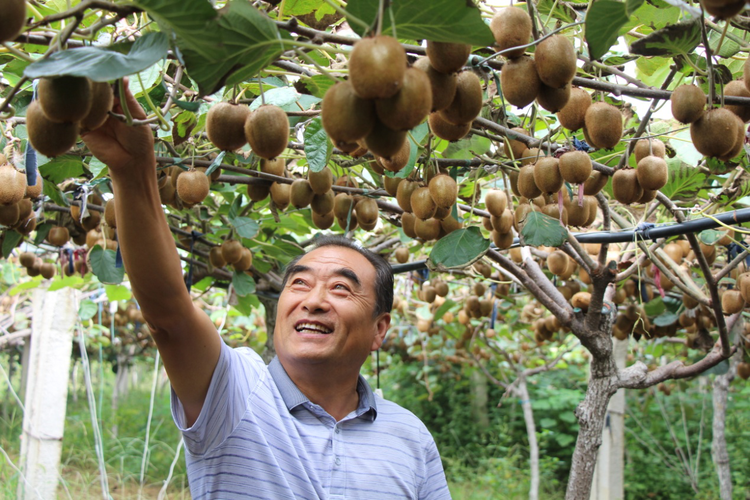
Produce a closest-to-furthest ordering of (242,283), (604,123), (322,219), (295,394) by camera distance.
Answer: (604,123), (295,394), (322,219), (242,283)

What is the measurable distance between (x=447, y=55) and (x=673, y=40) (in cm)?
46

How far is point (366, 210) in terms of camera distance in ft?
6.39

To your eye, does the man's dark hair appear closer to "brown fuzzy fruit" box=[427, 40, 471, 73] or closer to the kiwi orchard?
the kiwi orchard

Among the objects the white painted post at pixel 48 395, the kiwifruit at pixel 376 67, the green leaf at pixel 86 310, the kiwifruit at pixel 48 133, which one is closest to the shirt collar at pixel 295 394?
the kiwifruit at pixel 48 133

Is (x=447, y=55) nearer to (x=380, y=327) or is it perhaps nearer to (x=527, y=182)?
(x=527, y=182)

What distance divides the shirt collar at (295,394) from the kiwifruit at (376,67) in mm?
1161

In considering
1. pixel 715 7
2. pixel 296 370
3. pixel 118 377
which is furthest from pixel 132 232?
pixel 118 377

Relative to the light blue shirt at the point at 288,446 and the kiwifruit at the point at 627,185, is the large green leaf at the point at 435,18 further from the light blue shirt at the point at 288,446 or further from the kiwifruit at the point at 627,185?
the light blue shirt at the point at 288,446

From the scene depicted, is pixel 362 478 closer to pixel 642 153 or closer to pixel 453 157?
pixel 453 157

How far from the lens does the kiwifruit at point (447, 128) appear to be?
90 centimetres

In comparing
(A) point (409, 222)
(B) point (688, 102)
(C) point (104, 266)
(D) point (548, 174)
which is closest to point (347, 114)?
(B) point (688, 102)

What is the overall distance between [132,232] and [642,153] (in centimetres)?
102

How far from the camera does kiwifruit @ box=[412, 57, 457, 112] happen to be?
770mm

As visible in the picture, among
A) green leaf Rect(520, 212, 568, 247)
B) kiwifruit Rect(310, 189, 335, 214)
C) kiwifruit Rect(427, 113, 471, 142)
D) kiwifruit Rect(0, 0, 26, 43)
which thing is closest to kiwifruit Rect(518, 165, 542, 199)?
green leaf Rect(520, 212, 568, 247)
